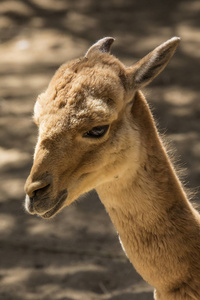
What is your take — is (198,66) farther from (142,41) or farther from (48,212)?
(48,212)

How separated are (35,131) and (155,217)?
13.4 ft

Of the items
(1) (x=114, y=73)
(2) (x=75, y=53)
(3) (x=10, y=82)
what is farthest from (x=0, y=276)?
(2) (x=75, y=53)

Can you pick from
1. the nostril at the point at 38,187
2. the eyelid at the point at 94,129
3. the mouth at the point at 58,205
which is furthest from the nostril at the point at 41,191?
the eyelid at the point at 94,129

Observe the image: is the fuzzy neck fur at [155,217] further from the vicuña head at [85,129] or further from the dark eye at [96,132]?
the dark eye at [96,132]

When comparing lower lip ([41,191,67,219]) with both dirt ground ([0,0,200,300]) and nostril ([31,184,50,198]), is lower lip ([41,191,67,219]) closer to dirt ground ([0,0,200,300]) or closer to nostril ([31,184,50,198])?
nostril ([31,184,50,198])

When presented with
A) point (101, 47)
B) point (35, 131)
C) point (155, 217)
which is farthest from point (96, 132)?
point (35, 131)

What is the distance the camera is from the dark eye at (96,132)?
3285mm

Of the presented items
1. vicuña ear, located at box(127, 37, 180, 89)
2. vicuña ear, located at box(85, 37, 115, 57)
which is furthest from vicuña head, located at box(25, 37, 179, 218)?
vicuña ear, located at box(85, 37, 115, 57)

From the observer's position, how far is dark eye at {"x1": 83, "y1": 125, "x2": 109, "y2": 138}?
3285 millimetres

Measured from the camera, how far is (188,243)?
11.9 ft

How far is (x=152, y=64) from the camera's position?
3436 mm

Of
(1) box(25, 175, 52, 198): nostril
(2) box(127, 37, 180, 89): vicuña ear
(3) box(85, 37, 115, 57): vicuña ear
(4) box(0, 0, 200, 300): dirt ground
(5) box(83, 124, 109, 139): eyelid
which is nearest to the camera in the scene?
(1) box(25, 175, 52, 198): nostril

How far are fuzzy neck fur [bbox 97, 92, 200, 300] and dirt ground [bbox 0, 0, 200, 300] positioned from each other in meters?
1.50

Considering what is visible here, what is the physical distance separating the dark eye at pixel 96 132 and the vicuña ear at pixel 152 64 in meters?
0.38
